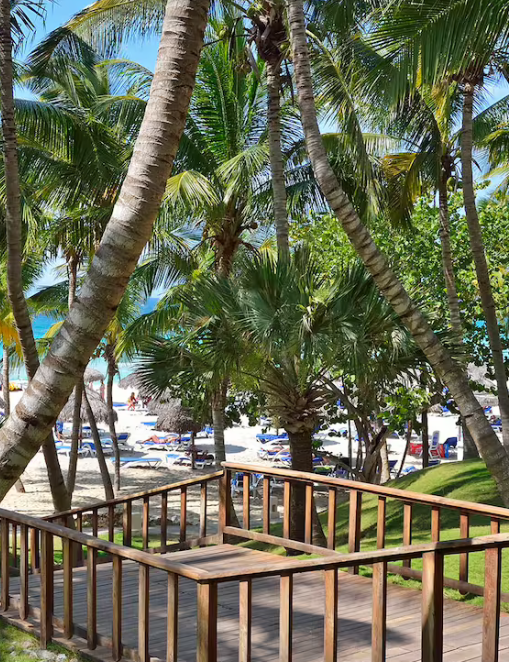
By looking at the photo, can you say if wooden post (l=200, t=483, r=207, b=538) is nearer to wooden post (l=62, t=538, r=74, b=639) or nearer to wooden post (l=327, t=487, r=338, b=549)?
wooden post (l=327, t=487, r=338, b=549)

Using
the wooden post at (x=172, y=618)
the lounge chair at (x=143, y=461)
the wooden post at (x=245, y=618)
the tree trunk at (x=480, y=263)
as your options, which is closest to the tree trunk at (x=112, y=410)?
the lounge chair at (x=143, y=461)

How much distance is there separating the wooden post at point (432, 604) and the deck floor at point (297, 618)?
26.1 inches

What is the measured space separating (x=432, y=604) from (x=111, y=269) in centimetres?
246

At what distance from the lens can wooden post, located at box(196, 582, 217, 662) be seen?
4008 millimetres

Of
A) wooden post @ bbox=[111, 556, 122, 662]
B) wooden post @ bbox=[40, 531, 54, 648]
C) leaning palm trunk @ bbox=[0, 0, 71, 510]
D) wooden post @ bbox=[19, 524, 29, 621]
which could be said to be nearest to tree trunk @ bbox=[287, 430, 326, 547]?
leaning palm trunk @ bbox=[0, 0, 71, 510]

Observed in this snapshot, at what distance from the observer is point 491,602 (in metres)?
3.92

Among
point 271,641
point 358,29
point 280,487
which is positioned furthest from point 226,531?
point 280,487

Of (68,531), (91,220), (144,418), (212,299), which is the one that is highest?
(91,220)

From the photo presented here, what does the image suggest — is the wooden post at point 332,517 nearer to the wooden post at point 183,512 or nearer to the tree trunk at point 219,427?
the wooden post at point 183,512

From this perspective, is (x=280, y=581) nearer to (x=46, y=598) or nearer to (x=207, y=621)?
(x=207, y=621)

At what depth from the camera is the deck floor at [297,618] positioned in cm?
488

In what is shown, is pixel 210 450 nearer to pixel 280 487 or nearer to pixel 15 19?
pixel 280 487

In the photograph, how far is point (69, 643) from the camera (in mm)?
5148

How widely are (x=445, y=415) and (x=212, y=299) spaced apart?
39.1m
